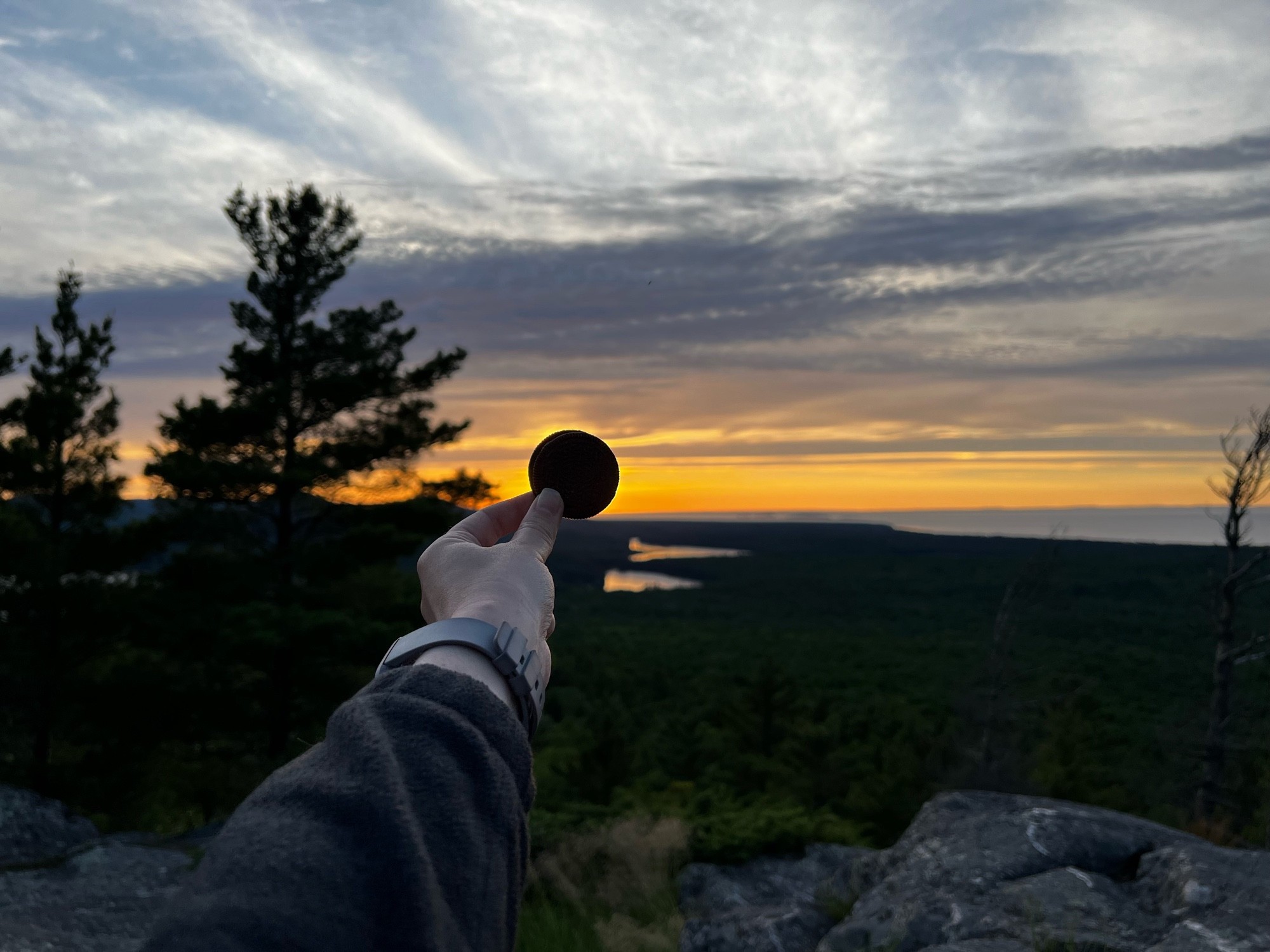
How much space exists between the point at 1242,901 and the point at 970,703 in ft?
89.5

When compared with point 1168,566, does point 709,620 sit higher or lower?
lower

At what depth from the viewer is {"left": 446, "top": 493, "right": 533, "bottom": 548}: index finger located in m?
1.95

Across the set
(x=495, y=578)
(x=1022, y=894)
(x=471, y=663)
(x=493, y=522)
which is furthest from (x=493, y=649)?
(x=1022, y=894)

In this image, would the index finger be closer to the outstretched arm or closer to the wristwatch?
the wristwatch

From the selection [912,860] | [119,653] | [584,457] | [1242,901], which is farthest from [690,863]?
[119,653]

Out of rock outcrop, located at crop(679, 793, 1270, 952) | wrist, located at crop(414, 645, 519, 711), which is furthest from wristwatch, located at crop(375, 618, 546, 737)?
rock outcrop, located at crop(679, 793, 1270, 952)

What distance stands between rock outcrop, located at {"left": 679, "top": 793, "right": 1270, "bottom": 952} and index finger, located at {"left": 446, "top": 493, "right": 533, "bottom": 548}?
9.66 feet

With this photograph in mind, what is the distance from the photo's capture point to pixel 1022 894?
4242 millimetres

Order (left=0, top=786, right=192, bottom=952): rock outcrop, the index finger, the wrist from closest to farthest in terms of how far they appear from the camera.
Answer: the wrist → the index finger → (left=0, top=786, right=192, bottom=952): rock outcrop

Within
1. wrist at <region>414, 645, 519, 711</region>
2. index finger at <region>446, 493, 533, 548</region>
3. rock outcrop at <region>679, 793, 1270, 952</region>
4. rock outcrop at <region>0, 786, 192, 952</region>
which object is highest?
index finger at <region>446, 493, 533, 548</region>

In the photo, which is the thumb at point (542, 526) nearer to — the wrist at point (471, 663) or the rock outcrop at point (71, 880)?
the wrist at point (471, 663)

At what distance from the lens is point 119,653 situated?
22609mm

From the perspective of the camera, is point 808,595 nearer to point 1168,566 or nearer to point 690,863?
point 1168,566

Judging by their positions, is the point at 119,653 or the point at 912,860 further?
the point at 119,653
